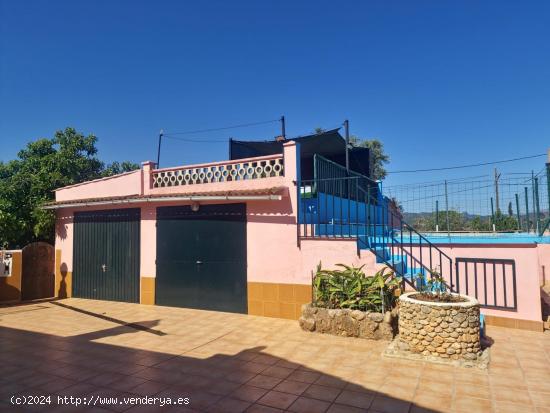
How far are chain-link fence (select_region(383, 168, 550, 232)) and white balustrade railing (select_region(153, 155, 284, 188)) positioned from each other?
179 inches

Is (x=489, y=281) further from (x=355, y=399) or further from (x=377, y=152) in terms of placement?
(x=377, y=152)

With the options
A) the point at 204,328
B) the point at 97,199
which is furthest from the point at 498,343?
the point at 97,199

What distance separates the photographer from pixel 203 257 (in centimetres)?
841

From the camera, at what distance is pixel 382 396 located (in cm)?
383

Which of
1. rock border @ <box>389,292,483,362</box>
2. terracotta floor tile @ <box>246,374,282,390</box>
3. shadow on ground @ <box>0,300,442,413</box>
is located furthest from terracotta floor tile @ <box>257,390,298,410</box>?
rock border @ <box>389,292,483,362</box>

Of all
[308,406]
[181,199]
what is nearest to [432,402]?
[308,406]

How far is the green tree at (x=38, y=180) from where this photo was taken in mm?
10602

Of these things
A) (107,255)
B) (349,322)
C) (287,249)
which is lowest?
(349,322)

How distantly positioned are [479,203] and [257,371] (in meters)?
9.16

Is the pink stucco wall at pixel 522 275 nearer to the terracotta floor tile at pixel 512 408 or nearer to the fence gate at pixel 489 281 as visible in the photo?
the fence gate at pixel 489 281

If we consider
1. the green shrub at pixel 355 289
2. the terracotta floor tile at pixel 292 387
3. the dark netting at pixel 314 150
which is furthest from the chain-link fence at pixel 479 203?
the terracotta floor tile at pixel 292 387

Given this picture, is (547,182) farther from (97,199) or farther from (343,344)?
(97,199)

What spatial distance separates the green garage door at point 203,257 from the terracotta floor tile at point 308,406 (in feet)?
13.5

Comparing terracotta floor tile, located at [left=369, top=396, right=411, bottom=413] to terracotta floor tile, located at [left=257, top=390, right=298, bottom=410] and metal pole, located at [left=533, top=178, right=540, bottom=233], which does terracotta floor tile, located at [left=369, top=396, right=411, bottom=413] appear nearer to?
terracotta floor tile, located at [left=257, top=390, right=298, bottom=410]
